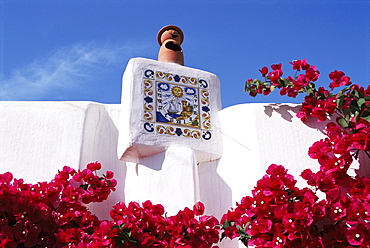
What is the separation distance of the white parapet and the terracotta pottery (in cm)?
21

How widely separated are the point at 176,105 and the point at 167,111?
0.11m

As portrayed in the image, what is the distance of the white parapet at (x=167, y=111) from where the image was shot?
13.8 ft

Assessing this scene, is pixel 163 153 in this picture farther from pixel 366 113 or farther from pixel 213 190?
pixel 366 113

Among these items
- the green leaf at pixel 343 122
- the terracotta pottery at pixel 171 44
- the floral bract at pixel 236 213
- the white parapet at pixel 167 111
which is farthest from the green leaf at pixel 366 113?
the terracotta pottery at pixel 171 44

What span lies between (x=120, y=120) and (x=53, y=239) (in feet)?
4.31

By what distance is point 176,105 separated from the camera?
446 centimetres

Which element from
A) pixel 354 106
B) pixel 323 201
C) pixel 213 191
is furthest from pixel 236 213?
pixel 354 106

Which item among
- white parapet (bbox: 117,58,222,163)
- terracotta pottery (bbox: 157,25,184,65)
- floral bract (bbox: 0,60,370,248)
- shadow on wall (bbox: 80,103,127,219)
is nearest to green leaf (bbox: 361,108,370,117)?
floral bract (bbox: 0,60,370,248)

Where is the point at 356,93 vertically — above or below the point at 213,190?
above

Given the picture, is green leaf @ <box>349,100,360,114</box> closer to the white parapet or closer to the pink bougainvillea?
the pink bougainvillea

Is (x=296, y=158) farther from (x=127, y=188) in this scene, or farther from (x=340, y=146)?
(x=127, y=188)

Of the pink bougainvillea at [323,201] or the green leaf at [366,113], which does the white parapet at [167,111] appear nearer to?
the pink bougainvillea at [323,201]

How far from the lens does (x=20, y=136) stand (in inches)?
174

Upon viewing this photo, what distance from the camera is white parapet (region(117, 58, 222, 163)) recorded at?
13.8ft
